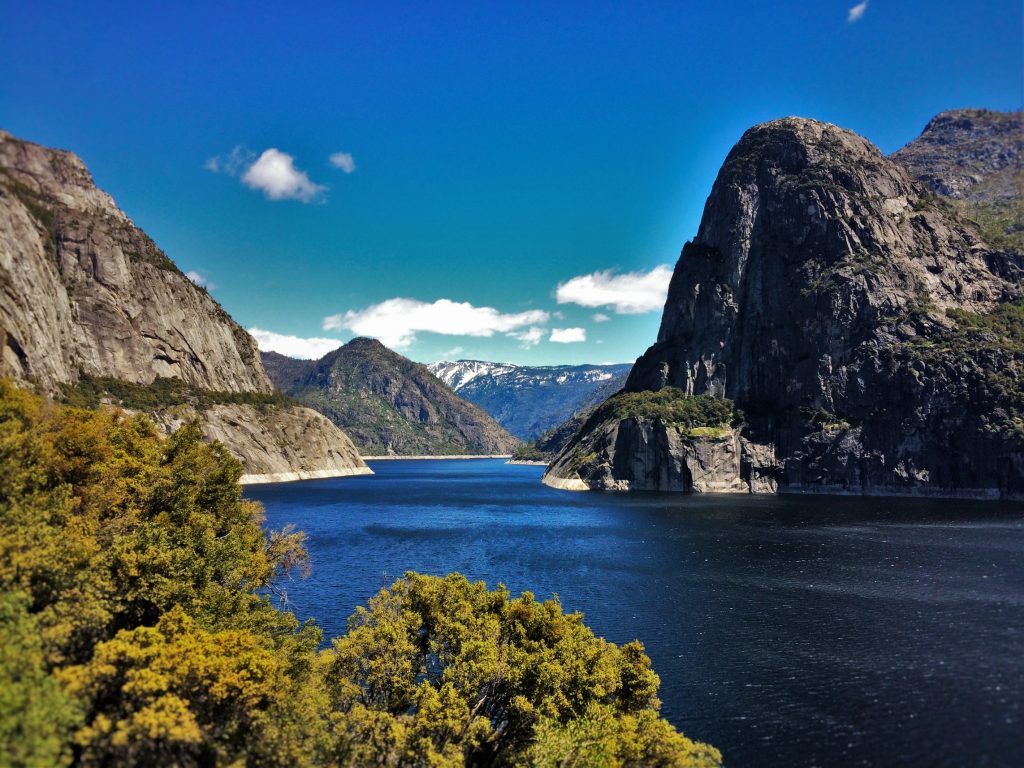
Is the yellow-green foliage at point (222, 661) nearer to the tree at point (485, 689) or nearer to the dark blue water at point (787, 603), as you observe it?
the tree at point (485, 689)

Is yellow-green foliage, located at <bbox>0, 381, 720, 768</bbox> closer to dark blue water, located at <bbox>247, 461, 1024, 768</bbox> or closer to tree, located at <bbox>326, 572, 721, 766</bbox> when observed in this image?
tree, located at <bbox>326, 572, 721, 766</bbox>

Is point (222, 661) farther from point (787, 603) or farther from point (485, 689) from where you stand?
point (787, 603)

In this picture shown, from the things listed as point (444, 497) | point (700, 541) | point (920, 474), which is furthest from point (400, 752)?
point (920, 474)

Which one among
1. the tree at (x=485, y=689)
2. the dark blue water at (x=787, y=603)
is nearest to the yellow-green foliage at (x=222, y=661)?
the tree at (x=485, y=689)

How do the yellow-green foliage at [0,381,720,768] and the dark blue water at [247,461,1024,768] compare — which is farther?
the dark blue water at [247,461,1024,768]

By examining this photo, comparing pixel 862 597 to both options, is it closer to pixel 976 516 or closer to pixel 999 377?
pixel 976 516

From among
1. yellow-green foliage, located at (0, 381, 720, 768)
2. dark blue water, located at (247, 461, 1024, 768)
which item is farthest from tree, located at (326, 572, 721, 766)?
dark blue water, located at (247, 461, 1024, 768)
